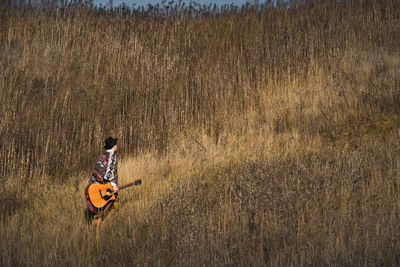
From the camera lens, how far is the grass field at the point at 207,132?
3.31 meters

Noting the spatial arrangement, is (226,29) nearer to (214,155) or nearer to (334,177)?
(214,155)

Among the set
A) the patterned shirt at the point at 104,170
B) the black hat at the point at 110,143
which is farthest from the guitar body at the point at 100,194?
the black hat at the point at 110,143

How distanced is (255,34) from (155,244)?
19.7 feet

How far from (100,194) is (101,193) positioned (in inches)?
0.6

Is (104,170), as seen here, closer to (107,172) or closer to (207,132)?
(107,172)

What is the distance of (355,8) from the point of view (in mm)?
8398

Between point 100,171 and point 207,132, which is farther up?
point 207,132

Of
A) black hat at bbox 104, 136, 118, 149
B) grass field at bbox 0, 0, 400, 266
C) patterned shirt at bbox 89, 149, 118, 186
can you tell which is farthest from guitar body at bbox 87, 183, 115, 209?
black hat at bbox 104, 136, 118, 149

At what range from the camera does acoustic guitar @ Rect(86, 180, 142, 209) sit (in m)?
3.68

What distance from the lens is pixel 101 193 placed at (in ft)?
12.3

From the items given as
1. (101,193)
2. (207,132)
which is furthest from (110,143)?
(207,132)

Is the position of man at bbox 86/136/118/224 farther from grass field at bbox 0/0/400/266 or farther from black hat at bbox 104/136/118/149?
grass field at bbox 0/0/400/266

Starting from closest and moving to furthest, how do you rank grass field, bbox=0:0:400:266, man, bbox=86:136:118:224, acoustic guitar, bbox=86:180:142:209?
grass field, bbox=0:0:400:266 → acoustic guitar, bbox=86:180:142:209 → man, bbox=86:136:118:224

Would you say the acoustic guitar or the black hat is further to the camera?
the black hat
